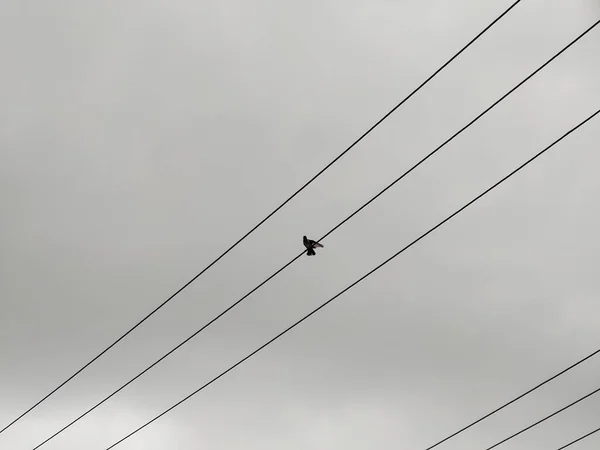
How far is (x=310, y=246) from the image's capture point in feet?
108

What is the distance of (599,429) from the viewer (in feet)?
115

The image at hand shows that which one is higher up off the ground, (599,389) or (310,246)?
(310,246)

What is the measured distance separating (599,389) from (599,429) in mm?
4696

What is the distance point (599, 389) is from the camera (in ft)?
102

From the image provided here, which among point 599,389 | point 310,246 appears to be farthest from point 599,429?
point 310,246

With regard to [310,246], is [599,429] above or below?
below

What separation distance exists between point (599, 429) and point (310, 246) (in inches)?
472

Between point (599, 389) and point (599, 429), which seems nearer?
point (599, 389)

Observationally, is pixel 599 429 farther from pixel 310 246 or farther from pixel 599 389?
pixel 310 246

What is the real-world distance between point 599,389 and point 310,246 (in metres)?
9.96
